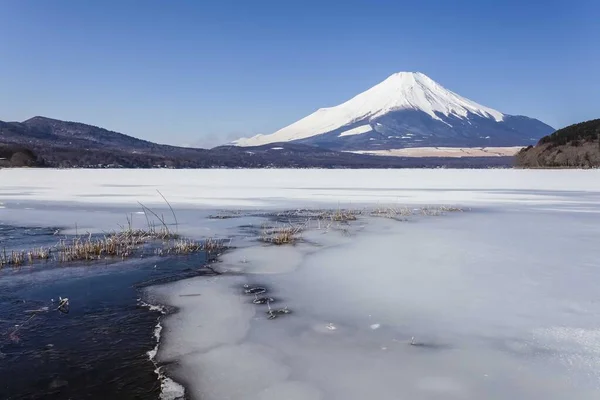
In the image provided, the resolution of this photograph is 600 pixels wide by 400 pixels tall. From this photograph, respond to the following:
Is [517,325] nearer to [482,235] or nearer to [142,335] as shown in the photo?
[142,335]

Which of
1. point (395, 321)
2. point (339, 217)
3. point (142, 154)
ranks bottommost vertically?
point (395, 321)

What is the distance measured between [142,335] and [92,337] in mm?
403

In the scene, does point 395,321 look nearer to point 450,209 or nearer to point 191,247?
point 191,247

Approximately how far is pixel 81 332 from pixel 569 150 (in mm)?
64028

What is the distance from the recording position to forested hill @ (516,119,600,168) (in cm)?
5560

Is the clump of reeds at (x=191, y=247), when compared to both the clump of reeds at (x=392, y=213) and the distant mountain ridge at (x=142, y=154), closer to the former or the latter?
the clump of reeds at (x=392, y=213)

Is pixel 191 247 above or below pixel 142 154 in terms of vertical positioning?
below

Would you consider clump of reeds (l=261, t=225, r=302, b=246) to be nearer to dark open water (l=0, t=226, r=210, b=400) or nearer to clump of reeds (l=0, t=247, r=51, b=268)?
dark open water (l=0, t=226, r=210, b=400)

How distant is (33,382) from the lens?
319cm

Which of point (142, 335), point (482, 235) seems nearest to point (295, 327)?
point (142, 335)

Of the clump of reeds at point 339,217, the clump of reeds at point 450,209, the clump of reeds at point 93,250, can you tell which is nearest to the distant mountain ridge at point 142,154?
the clump of reeds at point 339,217

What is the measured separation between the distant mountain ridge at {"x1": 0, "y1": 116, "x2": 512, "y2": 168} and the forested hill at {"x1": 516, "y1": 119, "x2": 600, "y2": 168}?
29.6 meters

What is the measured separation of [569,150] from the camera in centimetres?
5788

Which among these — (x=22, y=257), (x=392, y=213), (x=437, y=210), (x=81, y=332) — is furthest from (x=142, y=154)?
(x=81, y=332)
